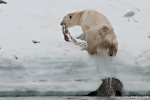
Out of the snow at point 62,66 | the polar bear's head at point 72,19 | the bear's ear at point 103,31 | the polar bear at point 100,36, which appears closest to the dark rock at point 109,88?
the snow at point 62,66

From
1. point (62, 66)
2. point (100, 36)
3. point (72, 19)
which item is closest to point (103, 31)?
point (100, 36)

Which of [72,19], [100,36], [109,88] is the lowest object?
[109,88]

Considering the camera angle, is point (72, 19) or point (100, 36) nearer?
point (100, 36)

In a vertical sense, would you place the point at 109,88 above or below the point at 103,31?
below

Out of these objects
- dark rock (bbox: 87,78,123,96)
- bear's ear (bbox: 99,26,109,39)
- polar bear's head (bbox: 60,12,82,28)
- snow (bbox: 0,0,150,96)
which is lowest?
dark rock (bbox: 87,78,123,96)

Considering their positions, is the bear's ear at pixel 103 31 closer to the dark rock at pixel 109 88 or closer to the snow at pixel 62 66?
the snow at pixel 62 66

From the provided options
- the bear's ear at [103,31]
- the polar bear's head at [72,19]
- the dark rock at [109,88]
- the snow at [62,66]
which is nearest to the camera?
the snow at [62,66]

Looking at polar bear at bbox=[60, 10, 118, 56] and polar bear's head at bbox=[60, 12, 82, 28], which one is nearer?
polar bear at bbox=[60, 10, 118, 56]

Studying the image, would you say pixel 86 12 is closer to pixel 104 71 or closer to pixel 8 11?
pixel 104 71

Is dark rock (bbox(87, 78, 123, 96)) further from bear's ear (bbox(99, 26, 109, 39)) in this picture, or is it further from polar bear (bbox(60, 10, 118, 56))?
bear's ear (bbox(99, 26, 109, 39))

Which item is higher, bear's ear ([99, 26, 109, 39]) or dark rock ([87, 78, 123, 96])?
bear's ear ([99, 26, 109, 39])

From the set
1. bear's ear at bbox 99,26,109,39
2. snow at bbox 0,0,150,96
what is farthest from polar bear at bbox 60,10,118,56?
snow at bbox 0,0,150,96

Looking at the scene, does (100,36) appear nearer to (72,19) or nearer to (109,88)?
(109,88)

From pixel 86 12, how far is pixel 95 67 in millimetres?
1849
